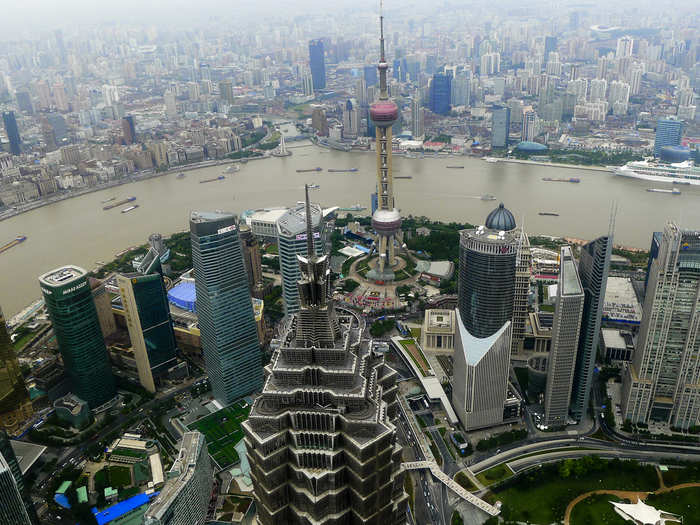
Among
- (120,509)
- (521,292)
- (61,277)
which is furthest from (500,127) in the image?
(120,509)

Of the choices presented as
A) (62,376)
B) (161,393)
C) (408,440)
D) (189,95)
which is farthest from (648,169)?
(189,95)

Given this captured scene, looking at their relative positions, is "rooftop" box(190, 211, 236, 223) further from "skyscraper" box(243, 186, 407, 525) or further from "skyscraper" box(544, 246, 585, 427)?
"skyscraper" box(544, 246, 585, 427)

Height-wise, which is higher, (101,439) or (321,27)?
(321,27)

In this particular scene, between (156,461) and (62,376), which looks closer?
(156,461)

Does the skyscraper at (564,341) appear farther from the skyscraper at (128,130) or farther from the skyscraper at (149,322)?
the skyscraper at (128,130)

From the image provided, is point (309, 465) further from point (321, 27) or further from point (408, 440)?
point (321, 27)

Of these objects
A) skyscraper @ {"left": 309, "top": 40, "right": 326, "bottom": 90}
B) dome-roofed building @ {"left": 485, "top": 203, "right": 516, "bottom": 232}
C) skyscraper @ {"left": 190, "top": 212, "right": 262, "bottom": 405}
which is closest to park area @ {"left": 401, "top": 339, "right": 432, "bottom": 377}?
dome-roofed building @ {"left": 485, "top": 203, "right": 516, "bottom": 232}

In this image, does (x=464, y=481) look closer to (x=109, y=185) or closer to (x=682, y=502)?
(x=682, y=502)
